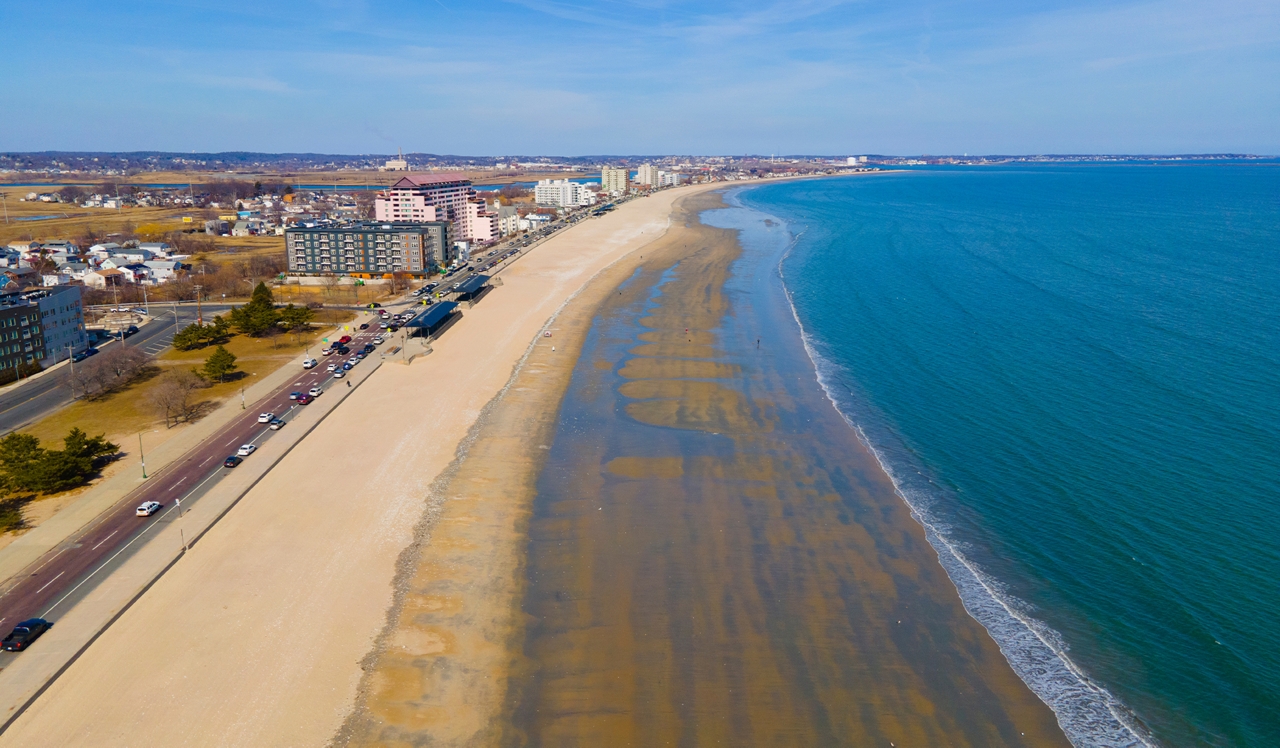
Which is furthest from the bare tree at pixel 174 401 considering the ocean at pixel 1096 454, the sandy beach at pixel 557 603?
the ocean at pixel 1096 454

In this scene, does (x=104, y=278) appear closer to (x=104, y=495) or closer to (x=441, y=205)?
(x=441, y=205)

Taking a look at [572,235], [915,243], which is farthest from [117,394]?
[915,243]

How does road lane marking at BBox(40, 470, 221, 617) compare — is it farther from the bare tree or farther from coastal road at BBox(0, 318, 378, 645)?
the bare tree

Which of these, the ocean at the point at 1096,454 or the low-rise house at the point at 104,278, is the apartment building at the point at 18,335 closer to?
the low-rise house at the point at 104,278

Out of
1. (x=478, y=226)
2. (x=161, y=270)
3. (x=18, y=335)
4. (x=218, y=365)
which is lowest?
(x=218, y=365)

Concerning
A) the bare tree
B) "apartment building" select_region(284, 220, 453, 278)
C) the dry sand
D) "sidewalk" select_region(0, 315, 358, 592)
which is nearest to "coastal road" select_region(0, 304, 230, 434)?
the bare tree

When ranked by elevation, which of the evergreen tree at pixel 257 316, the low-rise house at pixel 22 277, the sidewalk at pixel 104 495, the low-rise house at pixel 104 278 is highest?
the low-rise house at pixel 22 277

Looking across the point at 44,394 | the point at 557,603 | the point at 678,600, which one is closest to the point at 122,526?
the point at 557,603
